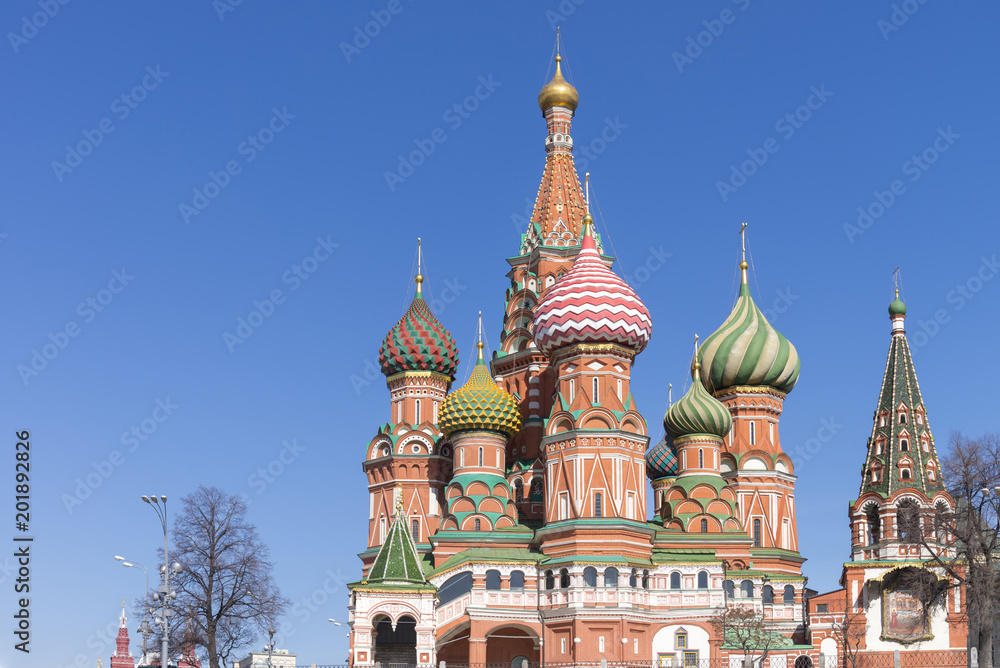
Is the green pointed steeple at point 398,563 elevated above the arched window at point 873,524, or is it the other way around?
the arched window at point 873,524

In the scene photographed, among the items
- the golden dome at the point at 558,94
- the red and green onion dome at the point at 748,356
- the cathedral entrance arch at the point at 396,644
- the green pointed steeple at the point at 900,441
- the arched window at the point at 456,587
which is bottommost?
the cathedral entrance arch at the point at 396,644

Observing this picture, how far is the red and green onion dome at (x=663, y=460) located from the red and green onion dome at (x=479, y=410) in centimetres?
674

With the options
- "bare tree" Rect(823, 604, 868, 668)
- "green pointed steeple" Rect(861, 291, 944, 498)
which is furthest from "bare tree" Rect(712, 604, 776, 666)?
"green pointed steeple" Rect(861, 291, 944, 498)

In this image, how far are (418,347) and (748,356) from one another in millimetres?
13388

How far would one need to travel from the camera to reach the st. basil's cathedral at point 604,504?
46.2m

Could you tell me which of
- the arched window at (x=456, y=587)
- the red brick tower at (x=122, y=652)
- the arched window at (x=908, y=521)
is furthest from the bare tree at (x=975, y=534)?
the red brick tower at (x=122, y=652)

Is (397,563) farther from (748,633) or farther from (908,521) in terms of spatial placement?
(908,521)

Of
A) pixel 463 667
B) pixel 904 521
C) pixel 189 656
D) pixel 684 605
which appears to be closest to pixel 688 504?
pixel 684 605

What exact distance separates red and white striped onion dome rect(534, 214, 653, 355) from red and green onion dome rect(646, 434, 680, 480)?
23.3 feet

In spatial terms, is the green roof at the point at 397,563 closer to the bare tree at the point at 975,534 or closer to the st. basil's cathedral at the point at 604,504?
the st. basil's cathedral at the point at 604,504

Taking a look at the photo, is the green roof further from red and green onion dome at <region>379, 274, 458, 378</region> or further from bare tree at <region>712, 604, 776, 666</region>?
red and green onion dome at <region>379, 274, 458, 378</region>

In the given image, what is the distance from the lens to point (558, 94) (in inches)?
2376

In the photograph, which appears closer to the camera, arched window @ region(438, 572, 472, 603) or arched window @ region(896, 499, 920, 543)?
arched window @ region(896, 499, 920, 543)

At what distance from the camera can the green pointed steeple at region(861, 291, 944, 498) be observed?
159 feet
